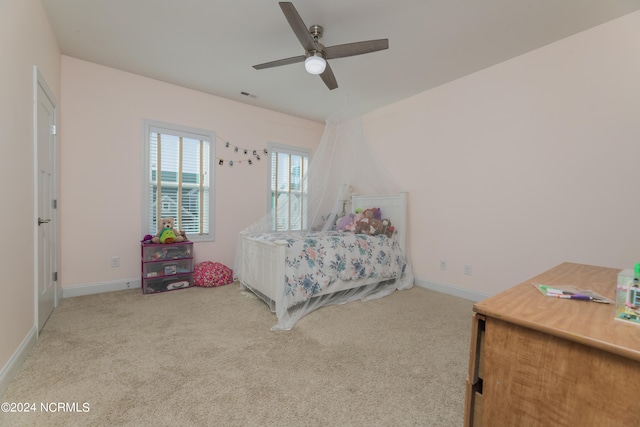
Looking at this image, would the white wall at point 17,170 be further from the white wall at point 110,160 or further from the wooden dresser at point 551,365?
the wooden dresser at point 551,365

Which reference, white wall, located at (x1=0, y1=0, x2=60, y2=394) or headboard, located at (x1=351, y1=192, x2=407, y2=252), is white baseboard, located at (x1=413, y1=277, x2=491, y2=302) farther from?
white wall, located at (x1=0, y1=0, x2=60, y2=394)

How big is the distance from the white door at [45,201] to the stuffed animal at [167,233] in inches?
35.5

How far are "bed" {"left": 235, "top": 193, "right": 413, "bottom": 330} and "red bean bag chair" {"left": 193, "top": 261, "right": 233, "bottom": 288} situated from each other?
162mm

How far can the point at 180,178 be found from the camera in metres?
3.67

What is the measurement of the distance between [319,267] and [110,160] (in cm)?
270

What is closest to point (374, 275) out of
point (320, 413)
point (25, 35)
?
point (320, 413)

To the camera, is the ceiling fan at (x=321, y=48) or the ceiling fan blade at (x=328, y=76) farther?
the ceiling fan blade at (x=328, y=76)

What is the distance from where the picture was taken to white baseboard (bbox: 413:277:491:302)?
3113mm

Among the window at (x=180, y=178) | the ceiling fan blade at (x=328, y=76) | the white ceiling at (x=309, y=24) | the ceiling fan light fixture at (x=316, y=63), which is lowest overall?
the window at (x=180, y=178)

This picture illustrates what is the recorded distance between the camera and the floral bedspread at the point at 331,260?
8.53ft

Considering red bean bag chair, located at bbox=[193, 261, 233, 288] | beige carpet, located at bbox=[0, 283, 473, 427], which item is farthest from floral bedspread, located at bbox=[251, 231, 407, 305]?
red bean bag chair, located at bbox=[193, 261, 233, 288]

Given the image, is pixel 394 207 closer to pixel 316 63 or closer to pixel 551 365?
pixel 316 63

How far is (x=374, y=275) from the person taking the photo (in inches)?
127

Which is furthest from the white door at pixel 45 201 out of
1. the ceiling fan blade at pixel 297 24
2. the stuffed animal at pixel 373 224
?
the stuffed animal at pixel 373 224
